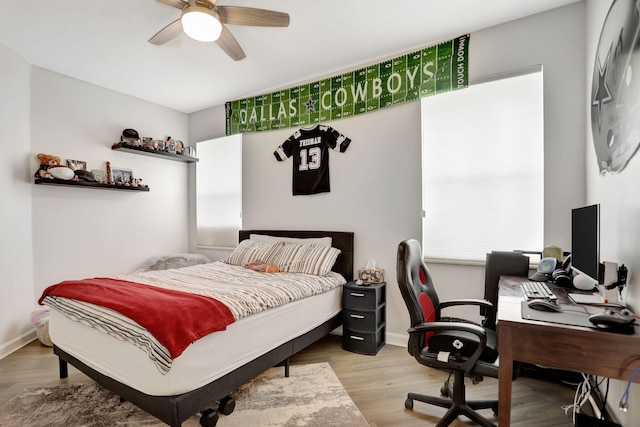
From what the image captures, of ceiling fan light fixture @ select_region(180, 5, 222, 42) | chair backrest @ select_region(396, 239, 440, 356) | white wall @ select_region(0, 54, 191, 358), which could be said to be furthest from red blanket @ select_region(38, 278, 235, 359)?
ceiling fan light fixture @ select_region(180, 5, 222, 42)

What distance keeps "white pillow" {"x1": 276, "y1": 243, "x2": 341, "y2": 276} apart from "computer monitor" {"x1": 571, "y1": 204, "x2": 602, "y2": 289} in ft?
6.34

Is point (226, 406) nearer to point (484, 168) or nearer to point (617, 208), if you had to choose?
point (617, 208)

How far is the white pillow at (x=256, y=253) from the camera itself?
3.37m

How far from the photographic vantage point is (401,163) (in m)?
3.07

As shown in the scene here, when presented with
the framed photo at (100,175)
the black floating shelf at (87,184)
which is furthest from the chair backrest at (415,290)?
the framed photo at (100,175)

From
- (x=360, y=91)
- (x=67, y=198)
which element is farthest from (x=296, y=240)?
(x=67, y=198)

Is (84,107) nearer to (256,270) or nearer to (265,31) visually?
(265,31)

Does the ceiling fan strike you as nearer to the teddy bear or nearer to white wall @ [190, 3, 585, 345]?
white wall @ [190, 3, 585, 345]

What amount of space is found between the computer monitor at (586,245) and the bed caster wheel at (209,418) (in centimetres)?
215

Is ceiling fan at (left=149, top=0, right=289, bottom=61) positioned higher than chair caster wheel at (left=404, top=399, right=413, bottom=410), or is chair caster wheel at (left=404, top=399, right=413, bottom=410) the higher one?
ceiling fan at (left=149, top=0, right=289, bottom=61)

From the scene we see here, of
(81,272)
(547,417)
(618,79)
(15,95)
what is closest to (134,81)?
(15,95)

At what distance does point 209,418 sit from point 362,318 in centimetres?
152

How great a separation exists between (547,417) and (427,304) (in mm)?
1003

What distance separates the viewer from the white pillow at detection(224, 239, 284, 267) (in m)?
3.37
